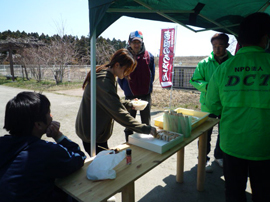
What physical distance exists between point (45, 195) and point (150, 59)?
8.32 feet

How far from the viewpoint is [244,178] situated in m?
1.38

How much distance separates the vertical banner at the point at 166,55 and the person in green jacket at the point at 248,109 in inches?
205

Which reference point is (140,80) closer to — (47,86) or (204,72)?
(204,72)

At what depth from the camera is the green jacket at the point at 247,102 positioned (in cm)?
123

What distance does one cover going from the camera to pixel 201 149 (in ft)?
7.37

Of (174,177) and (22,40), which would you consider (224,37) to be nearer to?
(174,177)

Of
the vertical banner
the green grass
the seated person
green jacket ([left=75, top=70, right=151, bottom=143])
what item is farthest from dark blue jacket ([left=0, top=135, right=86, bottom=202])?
the green grass

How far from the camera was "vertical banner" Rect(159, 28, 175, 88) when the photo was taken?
6.31 m

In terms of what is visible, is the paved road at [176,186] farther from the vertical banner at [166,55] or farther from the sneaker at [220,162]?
the vertical banner at [166,55]

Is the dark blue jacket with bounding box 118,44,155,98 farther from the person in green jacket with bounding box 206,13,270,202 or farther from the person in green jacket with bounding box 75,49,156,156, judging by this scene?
the person in green jacket with bounding box 206,13,270,202

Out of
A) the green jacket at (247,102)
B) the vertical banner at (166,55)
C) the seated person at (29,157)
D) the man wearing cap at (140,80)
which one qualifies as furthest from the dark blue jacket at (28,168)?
the vertical banner at (166,55)

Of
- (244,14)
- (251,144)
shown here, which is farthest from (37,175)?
(244,14)

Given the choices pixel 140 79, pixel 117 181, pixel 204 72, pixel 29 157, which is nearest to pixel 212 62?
pixel 204 72

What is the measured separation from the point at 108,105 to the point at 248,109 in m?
1.04
